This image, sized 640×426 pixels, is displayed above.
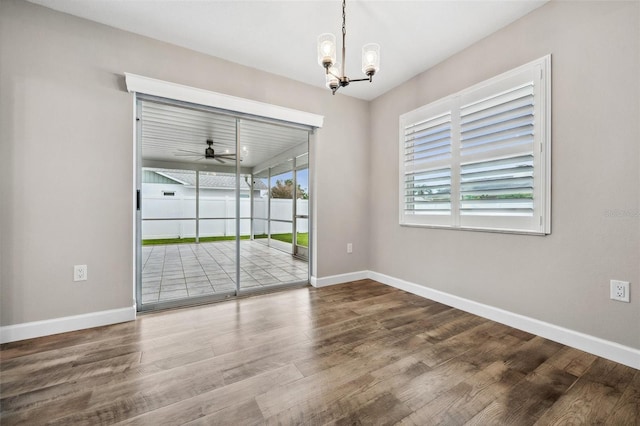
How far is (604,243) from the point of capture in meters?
1.77

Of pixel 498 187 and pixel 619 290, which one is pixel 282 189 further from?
pixel 619 290

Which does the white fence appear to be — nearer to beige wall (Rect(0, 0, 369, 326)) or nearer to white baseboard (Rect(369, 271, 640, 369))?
beige wall (Rect(0, 0, 369, 326))

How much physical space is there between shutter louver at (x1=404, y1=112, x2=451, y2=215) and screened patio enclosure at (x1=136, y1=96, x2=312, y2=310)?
136cm

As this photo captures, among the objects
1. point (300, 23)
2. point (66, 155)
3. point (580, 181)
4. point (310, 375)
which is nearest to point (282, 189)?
point (300, 23)

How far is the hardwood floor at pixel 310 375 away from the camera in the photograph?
1276 mm

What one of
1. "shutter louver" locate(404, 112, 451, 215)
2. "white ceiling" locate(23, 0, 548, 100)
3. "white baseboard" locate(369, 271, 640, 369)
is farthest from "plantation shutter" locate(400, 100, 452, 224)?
"white baseboard" locate(369, 271, 640, 369)

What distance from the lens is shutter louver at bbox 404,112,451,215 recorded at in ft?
9.16

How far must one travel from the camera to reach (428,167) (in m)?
2.97

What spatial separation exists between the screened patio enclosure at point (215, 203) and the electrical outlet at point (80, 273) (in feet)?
1.37

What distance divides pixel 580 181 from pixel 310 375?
2.36 meters

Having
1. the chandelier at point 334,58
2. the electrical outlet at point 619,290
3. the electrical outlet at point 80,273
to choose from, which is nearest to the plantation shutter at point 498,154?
the electrical outlet at point 619,290

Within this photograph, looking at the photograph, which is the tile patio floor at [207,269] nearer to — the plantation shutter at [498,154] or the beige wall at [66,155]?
the beige wall at [66,155]

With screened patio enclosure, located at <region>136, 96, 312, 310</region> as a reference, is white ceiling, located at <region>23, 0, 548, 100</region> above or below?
above

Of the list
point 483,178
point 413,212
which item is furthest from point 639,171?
point 413,212
